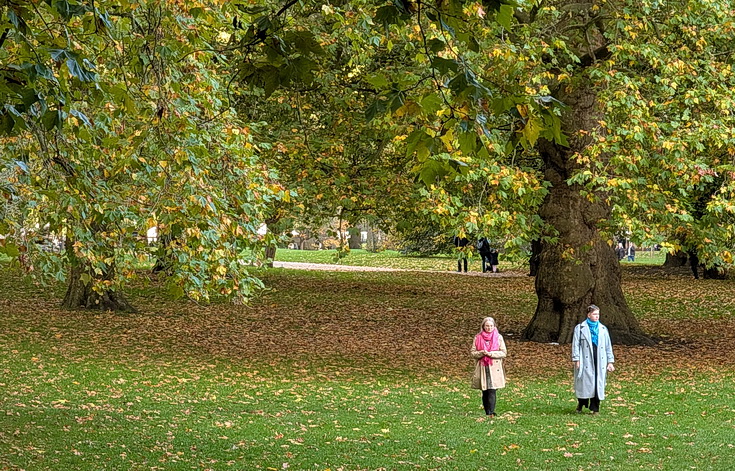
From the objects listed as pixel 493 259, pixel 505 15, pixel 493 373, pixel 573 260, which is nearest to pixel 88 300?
pixel 573 260

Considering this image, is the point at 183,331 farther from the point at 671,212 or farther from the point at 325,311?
the point at 671,212

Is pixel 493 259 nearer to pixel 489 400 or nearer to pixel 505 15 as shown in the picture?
pixel 489 400

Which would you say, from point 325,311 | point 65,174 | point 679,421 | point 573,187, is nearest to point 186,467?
point 65,174

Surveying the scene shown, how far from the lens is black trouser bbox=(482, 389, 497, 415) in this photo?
499 inches

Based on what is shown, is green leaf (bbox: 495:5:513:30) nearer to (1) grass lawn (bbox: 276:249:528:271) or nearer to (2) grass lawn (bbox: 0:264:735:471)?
(2) grass lawn (bbox: 0:264:735:471)

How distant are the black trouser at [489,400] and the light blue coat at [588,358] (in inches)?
44.5

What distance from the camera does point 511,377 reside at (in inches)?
654

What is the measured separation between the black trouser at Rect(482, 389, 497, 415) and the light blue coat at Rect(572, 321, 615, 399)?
1131mm

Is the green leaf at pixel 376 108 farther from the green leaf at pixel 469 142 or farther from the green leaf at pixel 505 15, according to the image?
the green leaf at pixel 505 15

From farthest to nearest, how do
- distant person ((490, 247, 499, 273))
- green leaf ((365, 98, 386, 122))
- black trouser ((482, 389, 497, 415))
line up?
distant person ((490, 247, 499, 273)) < black trouser ((482, 389, 497, 415)) < green leaf ((365, 98, 386, 122))

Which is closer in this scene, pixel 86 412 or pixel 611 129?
pixel 86 412

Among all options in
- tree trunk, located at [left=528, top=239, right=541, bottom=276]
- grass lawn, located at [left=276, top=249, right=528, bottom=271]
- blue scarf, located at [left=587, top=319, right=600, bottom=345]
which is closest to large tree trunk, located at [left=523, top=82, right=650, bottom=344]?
tree trunk, located at [left=528, top=239, right=541, bottom=276]

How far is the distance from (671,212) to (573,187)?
3325 millimetres

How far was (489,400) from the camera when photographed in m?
12.7
